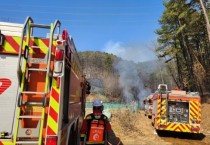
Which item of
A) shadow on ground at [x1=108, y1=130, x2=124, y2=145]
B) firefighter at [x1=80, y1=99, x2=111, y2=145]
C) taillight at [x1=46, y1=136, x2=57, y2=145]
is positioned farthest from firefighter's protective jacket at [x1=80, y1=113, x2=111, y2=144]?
shadow on ground at [x1=108, y1=130, x2=124, y2=145]

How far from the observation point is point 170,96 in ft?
46.3

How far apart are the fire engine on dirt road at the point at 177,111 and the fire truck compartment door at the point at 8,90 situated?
446 inches

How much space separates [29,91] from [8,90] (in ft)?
1.05

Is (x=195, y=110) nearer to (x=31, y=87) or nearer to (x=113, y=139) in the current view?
(x=113, y=139)

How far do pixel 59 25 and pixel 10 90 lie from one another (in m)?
1.19

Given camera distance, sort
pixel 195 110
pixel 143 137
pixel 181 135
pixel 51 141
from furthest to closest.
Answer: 1. pixel 181 135
2. pixel 195 110
3. pixel 143 137
4. pixel 51 141

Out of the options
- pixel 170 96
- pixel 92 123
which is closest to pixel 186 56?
pixel 170 96

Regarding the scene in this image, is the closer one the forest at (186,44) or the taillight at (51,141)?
the taillight at (51,141)

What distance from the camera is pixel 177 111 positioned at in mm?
14227

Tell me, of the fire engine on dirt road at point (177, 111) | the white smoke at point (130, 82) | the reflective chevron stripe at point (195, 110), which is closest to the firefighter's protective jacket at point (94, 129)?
the fire engine on dirt road at point (177, 111)

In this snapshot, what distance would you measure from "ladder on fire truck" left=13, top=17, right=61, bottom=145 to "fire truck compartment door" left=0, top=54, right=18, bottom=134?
173 mm

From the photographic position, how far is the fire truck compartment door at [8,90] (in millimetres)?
3542

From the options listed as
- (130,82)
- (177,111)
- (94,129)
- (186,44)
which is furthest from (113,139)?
(130,82)

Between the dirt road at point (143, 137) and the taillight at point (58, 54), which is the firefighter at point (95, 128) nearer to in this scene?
the taillight at point (58, 54)
